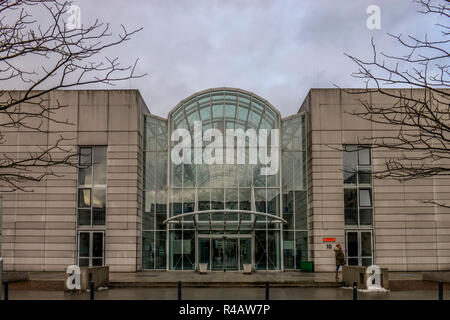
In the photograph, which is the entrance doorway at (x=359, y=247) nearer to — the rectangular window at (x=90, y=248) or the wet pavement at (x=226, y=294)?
the wet pavement at (x=226, y=294)

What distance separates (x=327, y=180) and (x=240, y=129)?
21.1 feet

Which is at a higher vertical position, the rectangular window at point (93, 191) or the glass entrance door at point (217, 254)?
the rectangular window at point (93, 191)

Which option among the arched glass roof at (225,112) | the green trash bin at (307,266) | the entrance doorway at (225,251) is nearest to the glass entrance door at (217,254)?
the entrance doorway at (225,251)

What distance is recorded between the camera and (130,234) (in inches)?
1262

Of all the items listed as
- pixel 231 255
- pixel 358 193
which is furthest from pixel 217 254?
pixel 358 193

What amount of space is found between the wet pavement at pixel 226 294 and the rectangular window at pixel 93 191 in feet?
35.8

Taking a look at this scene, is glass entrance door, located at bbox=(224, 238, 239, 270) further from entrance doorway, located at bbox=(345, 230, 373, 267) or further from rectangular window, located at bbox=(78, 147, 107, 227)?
rectangular window, located at bbox=(78, 147, 107, 227)

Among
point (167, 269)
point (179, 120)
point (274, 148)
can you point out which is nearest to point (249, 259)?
point (167, 269)

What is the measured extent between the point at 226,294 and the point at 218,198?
13.4m

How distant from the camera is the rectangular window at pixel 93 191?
107 feet

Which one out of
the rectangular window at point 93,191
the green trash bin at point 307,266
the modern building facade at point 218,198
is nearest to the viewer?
the green trash bin at point 307,266

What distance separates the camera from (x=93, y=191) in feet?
108

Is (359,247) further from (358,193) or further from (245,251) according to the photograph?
(245,251)

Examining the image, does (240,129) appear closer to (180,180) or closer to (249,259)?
(180,180)
